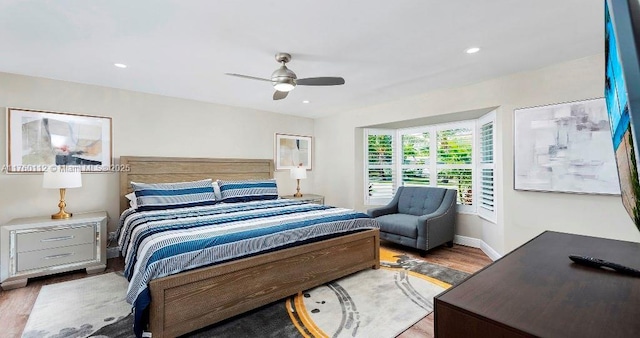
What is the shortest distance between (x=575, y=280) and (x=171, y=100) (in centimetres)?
474

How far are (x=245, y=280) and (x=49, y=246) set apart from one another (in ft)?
7.83

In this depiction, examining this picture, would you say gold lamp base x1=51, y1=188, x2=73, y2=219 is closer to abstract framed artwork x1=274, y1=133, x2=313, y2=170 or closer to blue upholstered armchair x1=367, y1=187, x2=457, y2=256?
abstract framed artwork x1=274, y1=133, x2=313, y2=170

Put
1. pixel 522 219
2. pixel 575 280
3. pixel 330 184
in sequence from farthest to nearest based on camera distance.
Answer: pixel 330 184, pixel 522 219, pixel 575 280

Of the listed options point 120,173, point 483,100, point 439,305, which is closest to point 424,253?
point 483,100

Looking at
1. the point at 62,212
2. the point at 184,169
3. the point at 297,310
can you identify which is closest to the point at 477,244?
the point at 297,310

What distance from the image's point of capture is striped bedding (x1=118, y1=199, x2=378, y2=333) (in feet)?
6.56

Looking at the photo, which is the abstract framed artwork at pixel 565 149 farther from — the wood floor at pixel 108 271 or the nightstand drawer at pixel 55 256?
the nightstand drawer at pixel 55 256

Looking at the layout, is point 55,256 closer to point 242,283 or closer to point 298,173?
point 242,283

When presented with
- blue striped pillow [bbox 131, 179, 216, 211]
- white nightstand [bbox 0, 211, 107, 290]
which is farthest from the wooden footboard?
white nightstand [bbox 0, 211, 107, 290]

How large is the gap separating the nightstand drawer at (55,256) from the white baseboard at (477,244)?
485 cm

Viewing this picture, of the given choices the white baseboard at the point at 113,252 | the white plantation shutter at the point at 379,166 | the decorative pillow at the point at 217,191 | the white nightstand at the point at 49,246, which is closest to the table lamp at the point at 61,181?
the white nightstand at the point at 49,246

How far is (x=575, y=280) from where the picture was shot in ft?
3.20

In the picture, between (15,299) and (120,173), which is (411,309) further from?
(120,173)

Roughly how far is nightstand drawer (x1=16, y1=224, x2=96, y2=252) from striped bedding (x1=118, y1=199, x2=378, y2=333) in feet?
1.22
